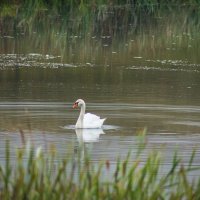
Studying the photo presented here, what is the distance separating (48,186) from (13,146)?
7.02 meters

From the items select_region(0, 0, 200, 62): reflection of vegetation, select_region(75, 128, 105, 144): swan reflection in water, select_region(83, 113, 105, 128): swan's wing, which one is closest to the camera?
select_region(75, 128, 105, 144): swan reflection in water

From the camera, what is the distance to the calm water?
1508 cm

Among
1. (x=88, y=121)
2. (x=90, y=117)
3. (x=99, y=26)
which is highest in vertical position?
(x=90, y=117)

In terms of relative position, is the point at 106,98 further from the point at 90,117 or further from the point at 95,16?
the point at 95,16

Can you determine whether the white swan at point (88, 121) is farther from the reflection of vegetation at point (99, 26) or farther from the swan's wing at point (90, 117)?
the reflection of vegetation at point (99, 26)

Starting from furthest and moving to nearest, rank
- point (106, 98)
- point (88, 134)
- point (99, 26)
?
point (99, 26)
point (106, 98)
point (88, 134)

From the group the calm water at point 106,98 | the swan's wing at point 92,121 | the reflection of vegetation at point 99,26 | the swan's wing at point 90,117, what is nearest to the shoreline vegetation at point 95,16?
the reflection of vegetation at point 99,26

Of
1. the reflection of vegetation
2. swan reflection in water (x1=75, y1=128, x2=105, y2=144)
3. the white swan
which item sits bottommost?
the reflection of vegetation

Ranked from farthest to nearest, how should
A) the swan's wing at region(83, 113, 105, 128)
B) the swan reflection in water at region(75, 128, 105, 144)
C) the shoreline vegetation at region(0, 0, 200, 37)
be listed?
the shoreline vegetation at region(0, 0, 200, 37), the swan's wing at region(83, 113, 105, 128), the swan reflection in water at region(75, 128, 105, 144)

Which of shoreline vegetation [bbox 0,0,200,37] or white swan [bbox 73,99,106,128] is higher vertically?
white swan [bbox 73,99,106,128]

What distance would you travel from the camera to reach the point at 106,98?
785 inches

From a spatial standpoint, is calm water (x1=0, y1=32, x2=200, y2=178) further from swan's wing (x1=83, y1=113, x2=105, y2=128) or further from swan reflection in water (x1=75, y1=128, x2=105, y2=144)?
swan's wing (x1=83, y1=113, x2=105, y2=128)

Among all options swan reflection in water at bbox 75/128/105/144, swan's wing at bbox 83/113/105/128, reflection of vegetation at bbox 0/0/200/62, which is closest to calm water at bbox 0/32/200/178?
swan reflection in water at bbox 75/128/105/144

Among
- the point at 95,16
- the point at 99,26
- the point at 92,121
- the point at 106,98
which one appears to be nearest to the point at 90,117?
the point at 92,121
